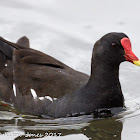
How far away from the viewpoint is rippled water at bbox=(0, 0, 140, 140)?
24.2 ft

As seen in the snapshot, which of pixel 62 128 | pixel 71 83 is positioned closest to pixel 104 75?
pixel 71 83

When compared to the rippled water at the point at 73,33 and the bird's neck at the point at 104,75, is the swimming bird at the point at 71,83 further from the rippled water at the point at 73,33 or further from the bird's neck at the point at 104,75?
the rippled water at the point at 73,33

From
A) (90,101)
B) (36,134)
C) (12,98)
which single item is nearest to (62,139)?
(36,134)

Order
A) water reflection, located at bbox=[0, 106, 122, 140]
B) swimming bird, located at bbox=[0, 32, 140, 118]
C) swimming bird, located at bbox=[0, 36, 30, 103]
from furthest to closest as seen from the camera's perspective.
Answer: swimming bird, located at bbox=[0, 36, 30, 103], swimming bird, located at bbox=[0, 32, 140, 118], water reflection, located at bbox=[0, 106, 122, 140]

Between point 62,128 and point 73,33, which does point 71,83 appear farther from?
point 73,33

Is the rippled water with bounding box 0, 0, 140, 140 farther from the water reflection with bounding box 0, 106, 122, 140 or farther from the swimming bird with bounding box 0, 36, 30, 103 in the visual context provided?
the swimming bird with bounding box 0, 36, 30, 103

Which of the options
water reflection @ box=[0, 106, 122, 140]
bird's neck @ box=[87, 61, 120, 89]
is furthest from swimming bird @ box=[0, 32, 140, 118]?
water reflection @ box=[0, 106, 122, 140]

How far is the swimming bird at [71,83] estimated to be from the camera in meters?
7.29

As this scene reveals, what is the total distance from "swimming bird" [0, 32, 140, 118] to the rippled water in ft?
0.69

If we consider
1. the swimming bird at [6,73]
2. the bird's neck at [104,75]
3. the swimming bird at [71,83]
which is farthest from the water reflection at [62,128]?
the swimming bird at [6,73]

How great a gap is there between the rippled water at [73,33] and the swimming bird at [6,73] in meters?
0.46

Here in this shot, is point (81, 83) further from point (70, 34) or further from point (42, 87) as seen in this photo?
point (70, 34)

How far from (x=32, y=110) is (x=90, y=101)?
3.57 ft

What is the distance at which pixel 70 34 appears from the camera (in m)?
11.0
